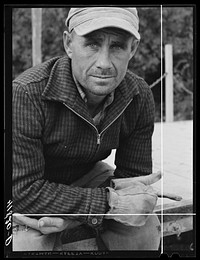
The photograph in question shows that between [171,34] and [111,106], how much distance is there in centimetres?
40

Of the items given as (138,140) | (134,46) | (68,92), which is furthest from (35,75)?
(138,140)

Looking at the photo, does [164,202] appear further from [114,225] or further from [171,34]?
[171,34]

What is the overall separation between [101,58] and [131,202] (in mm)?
534

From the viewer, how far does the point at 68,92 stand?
1589mm

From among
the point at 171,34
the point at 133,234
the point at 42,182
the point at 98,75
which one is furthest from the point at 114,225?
the point at 171,34

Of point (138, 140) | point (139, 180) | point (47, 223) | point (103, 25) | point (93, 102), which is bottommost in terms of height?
point (47, 223)

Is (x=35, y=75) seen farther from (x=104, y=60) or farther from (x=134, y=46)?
(x=134, y=46)

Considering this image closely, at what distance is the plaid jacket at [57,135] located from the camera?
156 centimetres

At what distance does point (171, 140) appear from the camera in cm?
187

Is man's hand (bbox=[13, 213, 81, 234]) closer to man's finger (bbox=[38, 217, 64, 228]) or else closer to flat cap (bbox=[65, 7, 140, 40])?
man's finger (bbox=[38, 217, 64, 228])

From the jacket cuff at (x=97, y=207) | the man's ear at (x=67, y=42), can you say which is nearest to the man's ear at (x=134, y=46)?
the man's ear at (x=67, y=42)

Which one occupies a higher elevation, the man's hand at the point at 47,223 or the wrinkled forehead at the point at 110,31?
the wrinkled forehead at the point at 110,31

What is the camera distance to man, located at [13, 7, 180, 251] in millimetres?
1551

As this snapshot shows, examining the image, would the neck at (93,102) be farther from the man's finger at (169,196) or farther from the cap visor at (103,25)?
the man's finger at (169,196)
